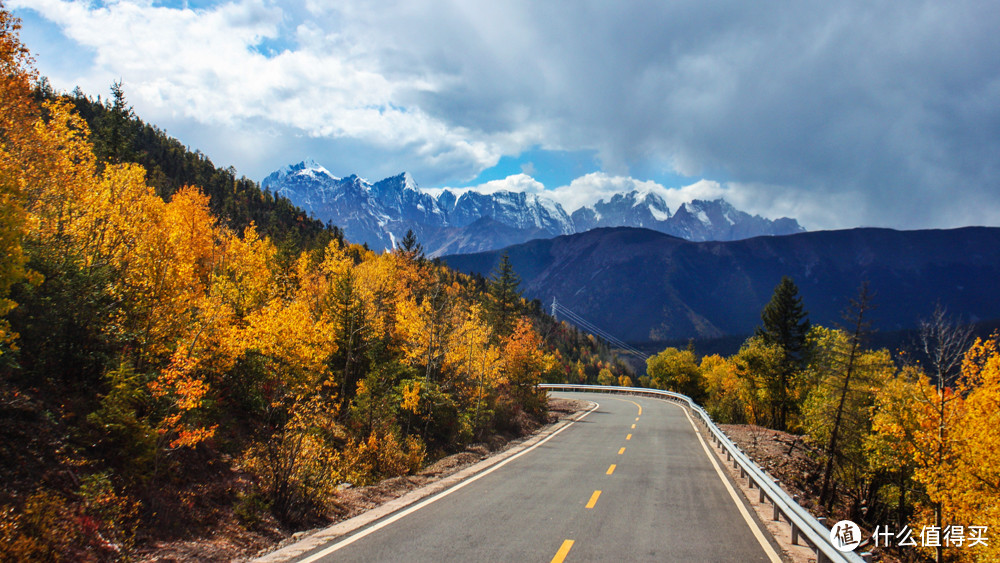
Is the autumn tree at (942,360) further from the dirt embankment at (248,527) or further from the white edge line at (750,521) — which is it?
the dirt embankment at (248,527)

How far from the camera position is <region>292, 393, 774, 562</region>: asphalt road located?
22.8 ft

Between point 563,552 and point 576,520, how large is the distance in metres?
1.74

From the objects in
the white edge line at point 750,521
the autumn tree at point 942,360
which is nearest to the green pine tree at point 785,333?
the autumn tree at point 942,360

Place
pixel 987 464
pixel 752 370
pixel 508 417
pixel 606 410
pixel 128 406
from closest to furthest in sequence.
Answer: pixel 128 406, pixel 987 464, pixel 508 417, pixel 606 410, pixel 752 370

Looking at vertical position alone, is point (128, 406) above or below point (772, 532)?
above

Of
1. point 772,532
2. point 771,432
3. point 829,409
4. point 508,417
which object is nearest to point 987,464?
point 829,409

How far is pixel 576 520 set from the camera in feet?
28.2

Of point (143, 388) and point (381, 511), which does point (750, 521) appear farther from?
point (143, 388)

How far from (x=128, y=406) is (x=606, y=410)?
3117 centimetres

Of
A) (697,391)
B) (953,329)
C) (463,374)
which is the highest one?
(953,329)

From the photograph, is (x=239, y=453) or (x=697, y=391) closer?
(x=239, y=453)

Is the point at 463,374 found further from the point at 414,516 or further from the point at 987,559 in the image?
the point at 987,559

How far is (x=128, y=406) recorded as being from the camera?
30.2 ft

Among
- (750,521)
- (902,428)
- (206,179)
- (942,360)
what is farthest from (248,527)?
(206,179)
